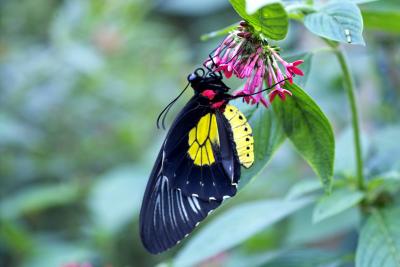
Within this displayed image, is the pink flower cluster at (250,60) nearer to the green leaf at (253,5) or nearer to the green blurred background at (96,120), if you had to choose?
the green leaf at (253,5)

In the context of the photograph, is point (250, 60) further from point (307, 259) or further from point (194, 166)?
point (307, 259)

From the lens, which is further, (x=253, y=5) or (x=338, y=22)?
(x=338, y=22)

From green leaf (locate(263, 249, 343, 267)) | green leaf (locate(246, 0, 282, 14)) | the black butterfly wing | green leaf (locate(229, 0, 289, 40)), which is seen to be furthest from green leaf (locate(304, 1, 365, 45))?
green leaf (locate(263, 249, 343, 267))

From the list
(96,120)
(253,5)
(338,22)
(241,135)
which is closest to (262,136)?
(241,135)

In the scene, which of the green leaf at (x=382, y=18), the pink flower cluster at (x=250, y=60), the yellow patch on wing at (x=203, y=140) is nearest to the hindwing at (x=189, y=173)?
the yellow patch on wing at (x=203, y=140)

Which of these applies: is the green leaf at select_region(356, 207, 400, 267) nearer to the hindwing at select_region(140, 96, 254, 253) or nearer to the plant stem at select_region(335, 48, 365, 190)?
the plant stem at select_region(335, 48, 365, 190)

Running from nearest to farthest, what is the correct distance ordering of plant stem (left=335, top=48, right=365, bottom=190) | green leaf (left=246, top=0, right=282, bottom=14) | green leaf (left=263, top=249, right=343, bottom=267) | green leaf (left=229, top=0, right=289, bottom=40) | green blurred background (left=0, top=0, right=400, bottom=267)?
green leaf (left=246, top=0, right=282, bottom=14), green leaf (left=229, top=0, right=289, bottom=40), plant stem (left=335, top=48, right=365, bottom=190), green leaf (left=263, top=249, right=343, bottom=267), green blurred background (left=0, top=0, right=400, bottom=267)
